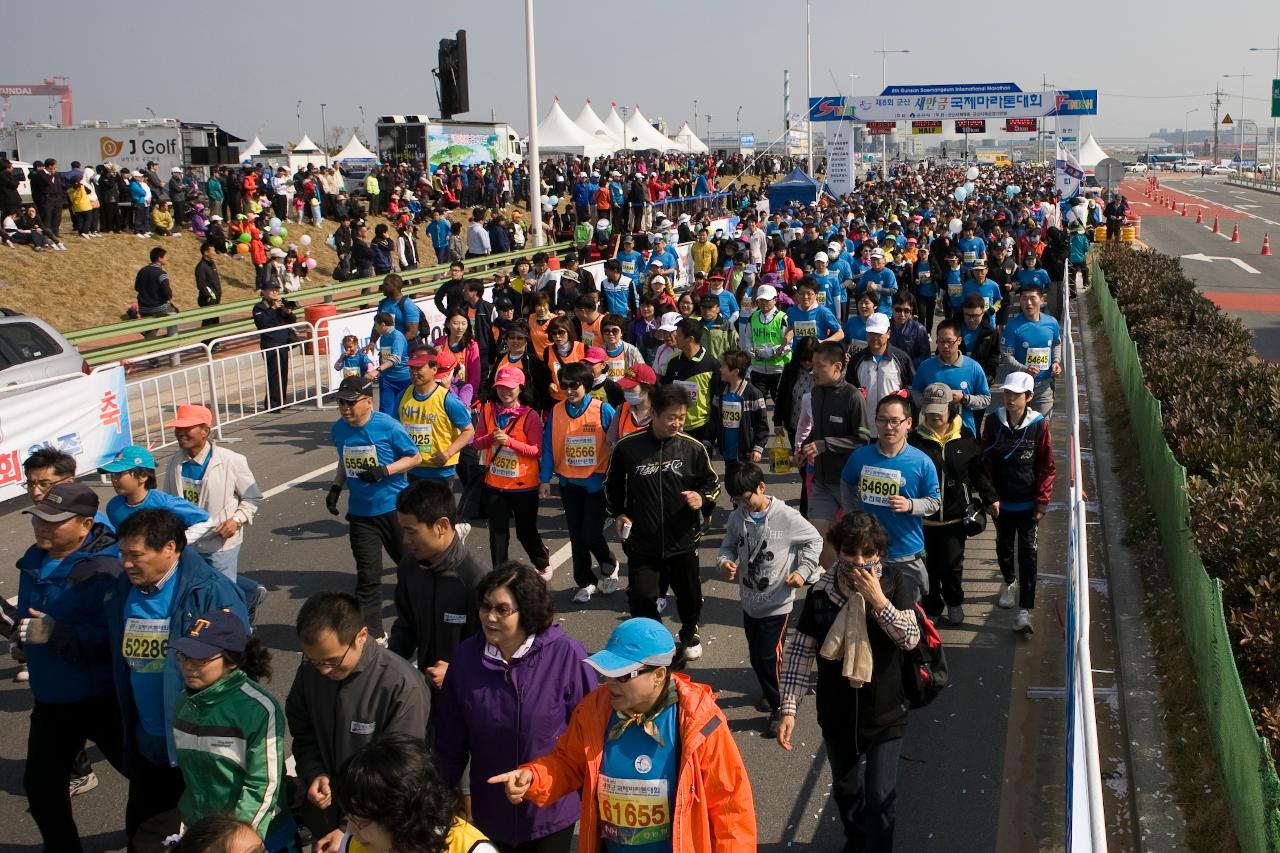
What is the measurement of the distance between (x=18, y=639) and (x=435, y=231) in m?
24.6

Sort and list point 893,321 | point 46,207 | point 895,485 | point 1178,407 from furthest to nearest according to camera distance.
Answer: point 46,207 → point 893,321 → point 1178,407 → point 895,485

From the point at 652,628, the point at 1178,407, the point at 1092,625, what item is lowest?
the point at 1092,625

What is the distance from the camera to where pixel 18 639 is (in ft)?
16.8

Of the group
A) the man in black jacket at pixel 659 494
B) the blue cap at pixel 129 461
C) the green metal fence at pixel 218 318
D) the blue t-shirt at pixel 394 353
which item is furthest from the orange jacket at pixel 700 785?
the green metal fence at pixel 218 318

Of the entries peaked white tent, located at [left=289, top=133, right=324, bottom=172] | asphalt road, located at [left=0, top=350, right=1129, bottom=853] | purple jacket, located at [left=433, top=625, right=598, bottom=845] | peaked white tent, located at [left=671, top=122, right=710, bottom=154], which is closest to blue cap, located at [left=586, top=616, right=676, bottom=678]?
purple jacket, located at [left=433, top=625, right=598, bottom=845]

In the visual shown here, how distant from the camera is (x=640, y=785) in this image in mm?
3676

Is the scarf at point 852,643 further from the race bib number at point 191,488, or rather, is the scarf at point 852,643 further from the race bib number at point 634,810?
the race bib number at point 191,488

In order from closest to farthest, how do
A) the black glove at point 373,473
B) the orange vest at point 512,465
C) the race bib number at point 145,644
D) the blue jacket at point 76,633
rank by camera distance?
the race bib number at point 145,644 → the blue jacket at point 76,633 → the black glove at point 373,473 → the orange vest at point 512,465

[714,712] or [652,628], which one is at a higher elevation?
[652,628]

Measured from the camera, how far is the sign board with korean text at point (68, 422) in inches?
451

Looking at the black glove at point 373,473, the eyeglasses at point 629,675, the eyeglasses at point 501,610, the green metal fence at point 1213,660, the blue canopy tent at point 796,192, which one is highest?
the blue canopy tent at point 796,192

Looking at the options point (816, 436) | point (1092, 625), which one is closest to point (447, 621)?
point (816, 436)

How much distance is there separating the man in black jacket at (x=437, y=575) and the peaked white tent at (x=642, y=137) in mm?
58826

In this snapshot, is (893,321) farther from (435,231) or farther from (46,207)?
(46,207)
